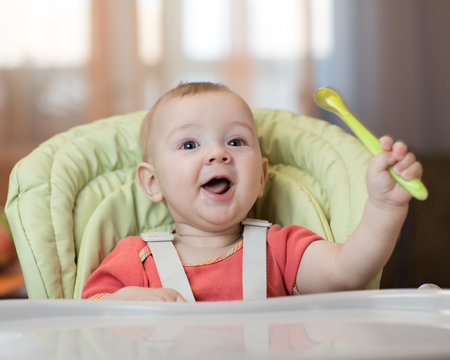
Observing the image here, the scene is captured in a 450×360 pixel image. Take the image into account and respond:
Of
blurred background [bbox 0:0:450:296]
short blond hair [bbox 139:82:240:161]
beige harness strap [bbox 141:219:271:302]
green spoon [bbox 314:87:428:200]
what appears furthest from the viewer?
blurred background [bbox 0:0:450:296]

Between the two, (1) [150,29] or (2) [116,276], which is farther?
(1) [150,29]

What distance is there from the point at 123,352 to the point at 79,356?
4 cm

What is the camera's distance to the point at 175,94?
1159 millimetres

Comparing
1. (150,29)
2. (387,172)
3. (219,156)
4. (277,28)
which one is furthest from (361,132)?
(150,29)

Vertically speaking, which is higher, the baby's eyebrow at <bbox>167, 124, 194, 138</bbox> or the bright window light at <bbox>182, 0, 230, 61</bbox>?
the bright window light at <bbox>182, 0, 230, 61</bbox>

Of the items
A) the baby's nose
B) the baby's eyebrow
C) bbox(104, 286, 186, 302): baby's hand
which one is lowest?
bbox(104, 286, 186, 302): baby's hand

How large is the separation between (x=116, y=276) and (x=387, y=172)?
0.46m

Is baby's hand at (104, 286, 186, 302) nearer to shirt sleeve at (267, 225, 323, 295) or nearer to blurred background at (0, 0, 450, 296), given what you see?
shirt sleeve at (267, 225, 323, 295)

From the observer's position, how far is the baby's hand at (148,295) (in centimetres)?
90

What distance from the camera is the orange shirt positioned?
3.42 ft

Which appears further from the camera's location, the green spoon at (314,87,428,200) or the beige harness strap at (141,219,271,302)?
the beige harness strap at (141,219,271,302)

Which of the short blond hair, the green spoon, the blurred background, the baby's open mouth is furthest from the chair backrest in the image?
the blurred background

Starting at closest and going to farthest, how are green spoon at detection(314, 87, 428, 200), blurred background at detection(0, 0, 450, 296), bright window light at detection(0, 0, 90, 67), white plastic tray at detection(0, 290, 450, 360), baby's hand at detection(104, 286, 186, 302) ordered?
white plastic tray at detection(0, 290, 450, 360) → green spoon at detection(314, 87, 428, 200) → baby's hand at detection(104, 286, 186, 302) → blurred background at detection(0, 0, 450, 296) → bright window light at detection(0, 0, 90, 67)

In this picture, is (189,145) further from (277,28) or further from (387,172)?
(277,28)
